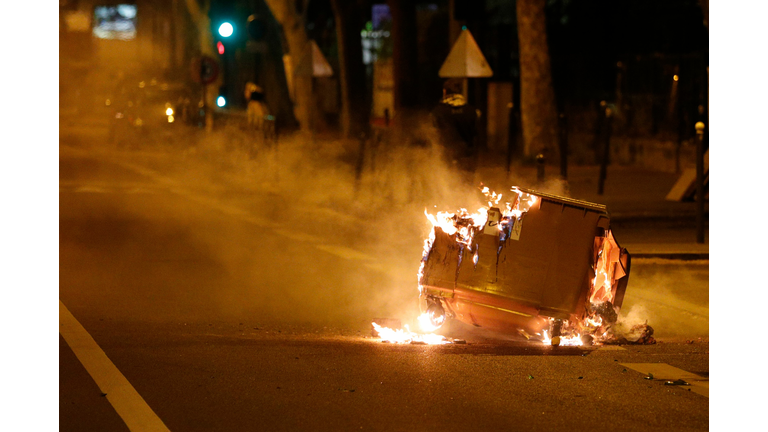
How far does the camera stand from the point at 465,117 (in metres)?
12.3

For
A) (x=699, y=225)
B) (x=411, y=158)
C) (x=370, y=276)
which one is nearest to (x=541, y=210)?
(x=370, y=276)

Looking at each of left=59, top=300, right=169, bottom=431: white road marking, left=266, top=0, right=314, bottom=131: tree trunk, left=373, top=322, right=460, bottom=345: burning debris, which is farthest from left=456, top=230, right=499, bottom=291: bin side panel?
left=266, top=0, right=314, bottom=131: tree trunk

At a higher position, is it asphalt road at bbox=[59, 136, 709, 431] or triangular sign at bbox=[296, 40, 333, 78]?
triangular sign at bbox=[296, 40, 333, 78]

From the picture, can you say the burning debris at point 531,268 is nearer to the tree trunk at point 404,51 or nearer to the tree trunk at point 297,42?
the tree trunk at point 404,51

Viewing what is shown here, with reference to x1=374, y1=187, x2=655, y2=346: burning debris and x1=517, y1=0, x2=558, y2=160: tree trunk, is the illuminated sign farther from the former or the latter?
x1=374, y1=187, x2=655, y2=346: burning debris

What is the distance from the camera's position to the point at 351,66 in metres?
28.7

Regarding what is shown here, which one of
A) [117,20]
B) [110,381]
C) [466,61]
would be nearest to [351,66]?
[466,61]

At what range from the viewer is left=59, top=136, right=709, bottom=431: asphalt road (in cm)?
545

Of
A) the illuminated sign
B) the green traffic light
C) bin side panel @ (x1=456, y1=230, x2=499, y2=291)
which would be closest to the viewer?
bin side panel @ (x1=456, y1=230, x2=499, y2=291)

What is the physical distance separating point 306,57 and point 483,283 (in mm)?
15770

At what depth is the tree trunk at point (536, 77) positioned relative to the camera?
20.9 metres

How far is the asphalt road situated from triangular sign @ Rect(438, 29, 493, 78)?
11.9 feet

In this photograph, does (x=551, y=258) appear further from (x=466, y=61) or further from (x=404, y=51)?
(x=404, y=51)
